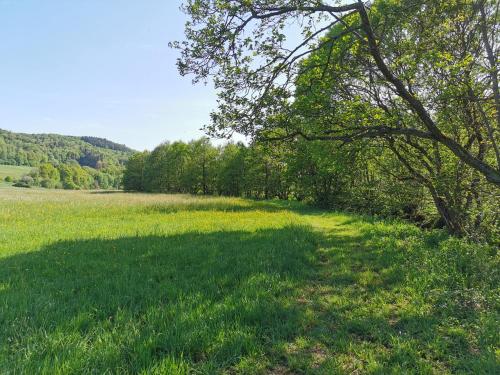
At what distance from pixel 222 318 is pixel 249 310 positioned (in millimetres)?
498

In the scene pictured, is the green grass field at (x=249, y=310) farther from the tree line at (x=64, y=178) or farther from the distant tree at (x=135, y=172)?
the tree line at (x=64, y=178)

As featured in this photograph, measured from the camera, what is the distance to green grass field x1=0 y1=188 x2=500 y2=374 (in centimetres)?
355

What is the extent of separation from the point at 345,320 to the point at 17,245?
10906mm

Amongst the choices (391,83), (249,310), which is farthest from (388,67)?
(249,310)

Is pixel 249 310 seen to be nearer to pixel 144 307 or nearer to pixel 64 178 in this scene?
pixel 144 307

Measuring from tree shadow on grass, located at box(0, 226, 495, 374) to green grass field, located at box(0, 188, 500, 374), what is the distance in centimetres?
2

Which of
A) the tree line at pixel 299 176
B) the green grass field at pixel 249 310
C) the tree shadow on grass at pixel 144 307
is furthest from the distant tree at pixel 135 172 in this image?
the tree shadow on grass at pixel 144 307

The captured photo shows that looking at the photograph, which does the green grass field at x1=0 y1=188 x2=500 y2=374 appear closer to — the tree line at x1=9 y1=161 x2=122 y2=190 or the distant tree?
the distant tree

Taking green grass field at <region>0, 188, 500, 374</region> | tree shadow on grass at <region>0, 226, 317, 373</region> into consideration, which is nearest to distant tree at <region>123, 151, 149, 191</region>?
green grass field at <region>0, 188, 500, 374</region>

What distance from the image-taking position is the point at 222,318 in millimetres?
4602

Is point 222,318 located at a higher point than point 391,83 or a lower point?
lower

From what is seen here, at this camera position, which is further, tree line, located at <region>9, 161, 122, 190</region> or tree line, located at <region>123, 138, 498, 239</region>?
tree line, located at <region>9, 161, 122, 190</region>

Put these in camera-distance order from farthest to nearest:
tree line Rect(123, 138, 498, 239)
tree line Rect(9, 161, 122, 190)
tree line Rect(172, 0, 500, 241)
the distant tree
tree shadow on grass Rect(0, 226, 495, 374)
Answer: tree line Rect(9, 161, 122, 190), the distant tree, tree line Rect(123, 138, 498, 239), tree line Rect(172, 0, 500, 241), tree shadow on grass Rect(0, 226, 495, 374)

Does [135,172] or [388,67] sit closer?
[388,67]
